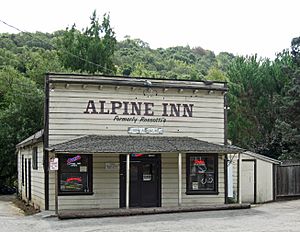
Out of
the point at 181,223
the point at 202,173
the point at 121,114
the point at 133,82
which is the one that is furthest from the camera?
the point at 202,173

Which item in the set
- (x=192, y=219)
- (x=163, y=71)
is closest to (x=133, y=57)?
(x=163, y=71)

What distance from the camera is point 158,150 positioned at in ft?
60.0

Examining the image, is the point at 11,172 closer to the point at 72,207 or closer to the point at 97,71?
the point at 97,71

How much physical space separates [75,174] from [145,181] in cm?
270

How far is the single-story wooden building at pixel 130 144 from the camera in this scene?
18797 millimetres

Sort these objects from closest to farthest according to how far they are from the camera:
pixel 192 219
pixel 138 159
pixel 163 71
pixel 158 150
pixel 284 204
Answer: pixel 192 219 < pixel 158 150 < pixel 138 159 < pixel 284 204 < pixel 163 71

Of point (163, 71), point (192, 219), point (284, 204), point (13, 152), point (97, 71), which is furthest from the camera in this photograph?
point (163, 71)

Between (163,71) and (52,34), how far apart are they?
14316 millimetres

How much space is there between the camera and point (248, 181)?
2255 centimetres

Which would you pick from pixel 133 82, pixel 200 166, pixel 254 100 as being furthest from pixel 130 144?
pixel 254 100

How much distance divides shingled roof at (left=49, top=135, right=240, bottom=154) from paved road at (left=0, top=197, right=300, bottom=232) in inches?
89.7

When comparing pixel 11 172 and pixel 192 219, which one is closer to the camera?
pixel 192 219

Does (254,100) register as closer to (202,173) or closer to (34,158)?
(202,173)

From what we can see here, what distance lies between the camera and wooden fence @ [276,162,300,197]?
2392cm
